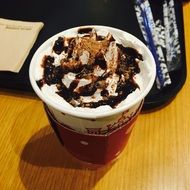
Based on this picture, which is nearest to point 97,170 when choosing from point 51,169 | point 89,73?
point 51,169

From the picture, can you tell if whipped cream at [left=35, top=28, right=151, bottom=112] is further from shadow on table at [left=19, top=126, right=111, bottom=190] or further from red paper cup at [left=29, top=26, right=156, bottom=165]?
shadow on table at [left=19, top=126, right=111, bottom=190]

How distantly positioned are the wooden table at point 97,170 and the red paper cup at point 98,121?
0.14ft

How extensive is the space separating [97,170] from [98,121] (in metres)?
0.18

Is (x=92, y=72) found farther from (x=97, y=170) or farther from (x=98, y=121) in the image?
(x=97, y=170)

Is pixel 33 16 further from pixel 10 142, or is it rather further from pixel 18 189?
pixel 18 189

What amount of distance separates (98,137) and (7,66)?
1.31 ft

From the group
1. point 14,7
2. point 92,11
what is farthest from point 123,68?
point 14,7

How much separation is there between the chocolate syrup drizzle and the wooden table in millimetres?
188

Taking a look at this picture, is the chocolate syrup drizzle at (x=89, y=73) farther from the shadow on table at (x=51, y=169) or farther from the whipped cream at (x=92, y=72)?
the shadow on table at (x=51, y=169)

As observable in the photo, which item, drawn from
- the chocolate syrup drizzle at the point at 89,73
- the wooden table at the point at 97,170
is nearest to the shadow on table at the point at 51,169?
the wooden table at the point at 97,170

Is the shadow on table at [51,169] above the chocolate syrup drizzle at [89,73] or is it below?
below

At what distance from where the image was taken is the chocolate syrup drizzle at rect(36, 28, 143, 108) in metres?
0.62

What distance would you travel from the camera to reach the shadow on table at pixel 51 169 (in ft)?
2.35

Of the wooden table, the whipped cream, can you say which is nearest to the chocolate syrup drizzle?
the whipped cream
